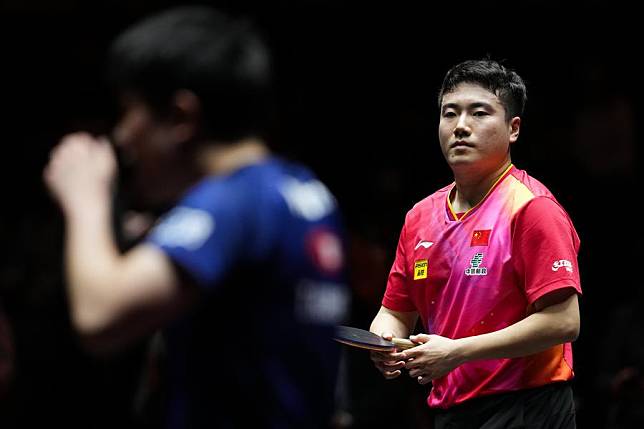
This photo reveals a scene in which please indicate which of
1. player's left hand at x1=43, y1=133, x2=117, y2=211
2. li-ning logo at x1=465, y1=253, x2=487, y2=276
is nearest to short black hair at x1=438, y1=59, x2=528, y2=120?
li-ning logo at x1=465, y1=253, x2=487, y2=276

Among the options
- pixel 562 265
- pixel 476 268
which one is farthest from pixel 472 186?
pixel 562 265

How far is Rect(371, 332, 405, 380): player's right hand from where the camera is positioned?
3.22 meters

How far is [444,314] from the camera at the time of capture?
3.35m

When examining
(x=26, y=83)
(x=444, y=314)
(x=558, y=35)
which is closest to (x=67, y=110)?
(x=26, y=83)

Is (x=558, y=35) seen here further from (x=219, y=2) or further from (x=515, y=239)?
(x=515, y=239)

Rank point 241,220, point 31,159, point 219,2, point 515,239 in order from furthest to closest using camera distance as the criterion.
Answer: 1. point 31,159
2. point 219,2
3. point 515,239
4. point 241,220

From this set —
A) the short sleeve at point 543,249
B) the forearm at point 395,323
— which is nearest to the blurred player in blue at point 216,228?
the short sleeve at point 543,249

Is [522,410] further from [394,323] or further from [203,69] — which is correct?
[203,69]

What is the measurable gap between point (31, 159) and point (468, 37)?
10.6 ft

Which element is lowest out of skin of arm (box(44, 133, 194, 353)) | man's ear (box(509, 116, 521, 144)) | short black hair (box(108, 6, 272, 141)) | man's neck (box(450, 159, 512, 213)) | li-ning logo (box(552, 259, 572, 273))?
li-ning logo (box(552, 259, 572, 273))

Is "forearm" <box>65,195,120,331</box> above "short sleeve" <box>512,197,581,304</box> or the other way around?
above

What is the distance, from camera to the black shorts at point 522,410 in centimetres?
325

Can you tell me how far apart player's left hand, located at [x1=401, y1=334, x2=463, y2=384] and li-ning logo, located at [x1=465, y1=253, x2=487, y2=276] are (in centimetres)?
23

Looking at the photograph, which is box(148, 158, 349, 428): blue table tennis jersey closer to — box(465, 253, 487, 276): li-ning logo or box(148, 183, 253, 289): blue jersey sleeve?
box(148, 183, 253, 289): blue jersey sleeve
